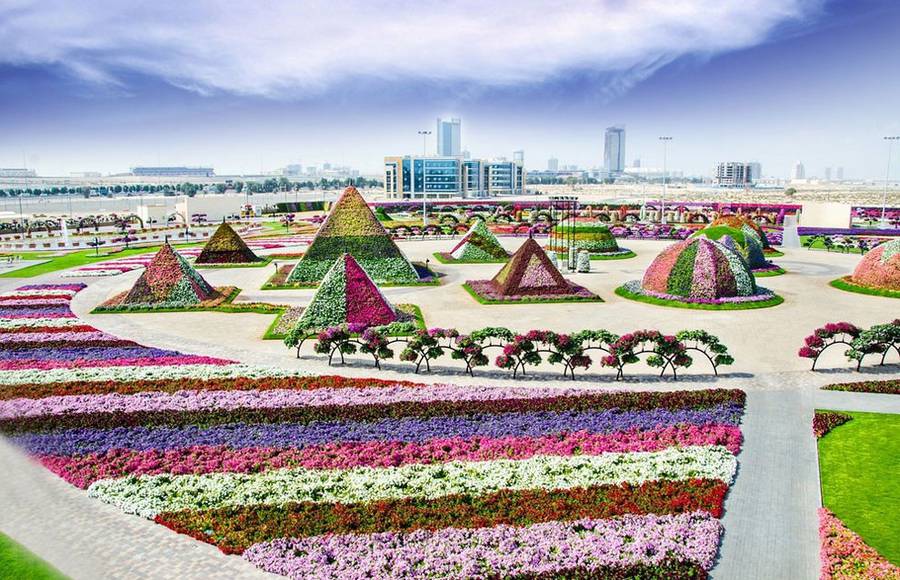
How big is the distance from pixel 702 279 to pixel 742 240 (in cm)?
1051

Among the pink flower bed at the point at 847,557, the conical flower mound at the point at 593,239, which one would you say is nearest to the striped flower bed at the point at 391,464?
the pink flower bed at the point at 847,557

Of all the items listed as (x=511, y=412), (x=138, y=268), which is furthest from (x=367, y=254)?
(x=511, y=412)

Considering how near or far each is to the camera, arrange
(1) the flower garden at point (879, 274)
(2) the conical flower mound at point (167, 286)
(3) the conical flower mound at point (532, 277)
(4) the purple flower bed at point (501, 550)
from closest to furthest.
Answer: (4) the purple flower bed at point (501, 550) < (2) the conical flower mound at point (167, 286) < (3) the conical flower mound at point (532, 277) < (1) the flower garden at point (879, 274)

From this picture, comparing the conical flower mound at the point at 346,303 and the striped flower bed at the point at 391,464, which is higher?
the conical flower mound at the point at 346,303

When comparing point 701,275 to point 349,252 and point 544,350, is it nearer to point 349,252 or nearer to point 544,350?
point 544,350

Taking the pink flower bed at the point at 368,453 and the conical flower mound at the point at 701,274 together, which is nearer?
the pink flower bed at the point at 368,453

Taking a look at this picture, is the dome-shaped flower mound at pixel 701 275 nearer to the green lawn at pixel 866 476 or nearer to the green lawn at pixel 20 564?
the green lawn at pixel 866 476

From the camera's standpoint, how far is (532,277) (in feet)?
113

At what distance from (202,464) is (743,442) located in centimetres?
1283

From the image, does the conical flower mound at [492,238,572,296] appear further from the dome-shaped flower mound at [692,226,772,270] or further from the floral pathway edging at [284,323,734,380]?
the floral pathway edging at [284,323,734,380]

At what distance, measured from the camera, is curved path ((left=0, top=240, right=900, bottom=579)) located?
11188 mm

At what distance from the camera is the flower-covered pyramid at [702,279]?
108 ft

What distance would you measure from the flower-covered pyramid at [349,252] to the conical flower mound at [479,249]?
9.83 metres

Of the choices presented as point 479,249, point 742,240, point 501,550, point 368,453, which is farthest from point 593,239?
point 501,550
